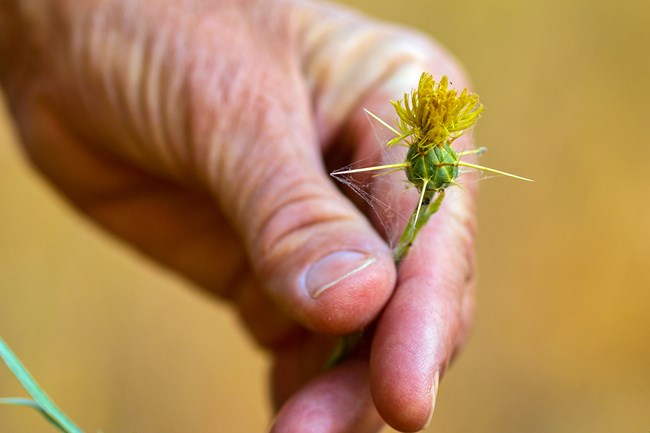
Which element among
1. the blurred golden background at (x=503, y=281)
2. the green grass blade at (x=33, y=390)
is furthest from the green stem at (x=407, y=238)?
the blurred golden background at (x=503, y=281)

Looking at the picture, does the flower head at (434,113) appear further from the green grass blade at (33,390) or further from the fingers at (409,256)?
the green grass blade at (33,390)

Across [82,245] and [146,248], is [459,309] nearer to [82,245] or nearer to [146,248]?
[146,248]

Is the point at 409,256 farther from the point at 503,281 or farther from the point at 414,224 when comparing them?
the point at 503,281

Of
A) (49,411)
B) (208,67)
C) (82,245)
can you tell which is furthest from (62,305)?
(49,411)

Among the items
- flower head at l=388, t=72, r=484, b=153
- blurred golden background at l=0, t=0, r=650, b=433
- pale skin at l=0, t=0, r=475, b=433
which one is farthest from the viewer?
blurred golden background at l=0, t=0, r=650, b=433

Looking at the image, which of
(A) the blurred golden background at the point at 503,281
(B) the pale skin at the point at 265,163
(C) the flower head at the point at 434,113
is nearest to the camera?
(C) the flower head at the point at 434,113

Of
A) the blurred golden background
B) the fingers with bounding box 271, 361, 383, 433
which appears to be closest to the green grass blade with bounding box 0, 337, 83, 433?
the fingers with bounding box 271, 361, 383, 433

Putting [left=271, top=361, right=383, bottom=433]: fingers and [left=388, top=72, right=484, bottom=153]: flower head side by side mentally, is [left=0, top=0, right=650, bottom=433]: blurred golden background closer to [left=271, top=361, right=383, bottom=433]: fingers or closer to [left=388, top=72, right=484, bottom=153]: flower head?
[left=271, top=361, right=383, bottom=433]: fingers
